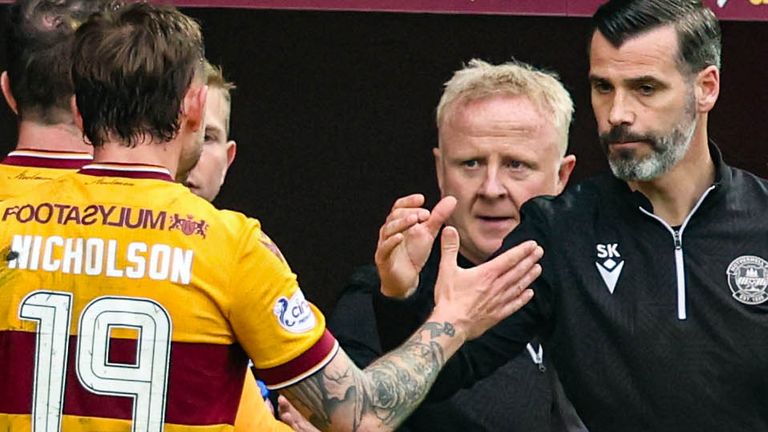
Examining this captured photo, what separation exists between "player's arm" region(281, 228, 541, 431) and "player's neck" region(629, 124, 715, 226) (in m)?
0.39

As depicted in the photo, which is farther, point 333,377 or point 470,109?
point 470,109

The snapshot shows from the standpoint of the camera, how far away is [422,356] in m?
3.61

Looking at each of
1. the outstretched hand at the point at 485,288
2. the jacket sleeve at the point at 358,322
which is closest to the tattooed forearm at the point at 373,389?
the outstretched hand at the point at 485,288

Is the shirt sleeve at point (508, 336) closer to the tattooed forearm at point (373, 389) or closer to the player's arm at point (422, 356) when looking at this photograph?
the player's arm at point (422, 356)

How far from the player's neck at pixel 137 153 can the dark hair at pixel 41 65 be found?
0.65 m

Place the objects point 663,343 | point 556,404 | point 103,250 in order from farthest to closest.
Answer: point 556,404, point 663,343, point 103,250

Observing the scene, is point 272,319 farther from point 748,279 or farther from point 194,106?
point 748,279

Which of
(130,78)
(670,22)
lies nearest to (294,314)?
(130,78)

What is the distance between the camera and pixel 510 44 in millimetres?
5426

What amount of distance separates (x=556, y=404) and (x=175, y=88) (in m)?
1.41

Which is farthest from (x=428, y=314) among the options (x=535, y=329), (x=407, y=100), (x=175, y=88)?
(x=407, y=100)

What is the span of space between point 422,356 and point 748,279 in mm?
793

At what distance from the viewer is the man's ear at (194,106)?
11.2 feet

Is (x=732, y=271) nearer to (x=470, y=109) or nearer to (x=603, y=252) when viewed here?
(x=603, y=252)
